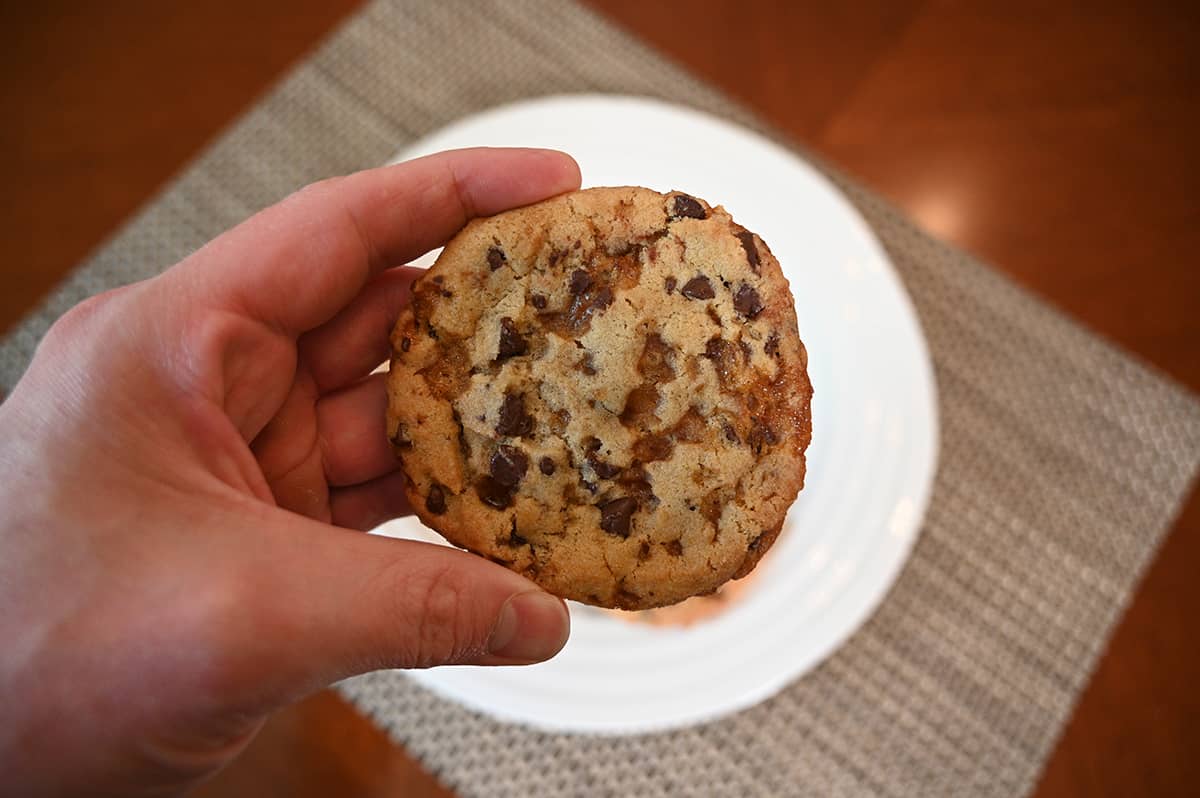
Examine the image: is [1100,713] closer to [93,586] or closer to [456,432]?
[456,432]

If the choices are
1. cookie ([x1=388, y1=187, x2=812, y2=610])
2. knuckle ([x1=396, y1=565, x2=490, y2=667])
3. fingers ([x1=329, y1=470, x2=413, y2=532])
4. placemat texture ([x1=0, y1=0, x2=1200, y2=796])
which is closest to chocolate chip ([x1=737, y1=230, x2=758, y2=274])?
cookie ([x1=388, y1=187, x2=812, y2=610])

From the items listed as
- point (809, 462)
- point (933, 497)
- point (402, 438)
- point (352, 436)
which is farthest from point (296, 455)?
point (933, 497)

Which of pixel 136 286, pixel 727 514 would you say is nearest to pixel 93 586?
pixel 136 286

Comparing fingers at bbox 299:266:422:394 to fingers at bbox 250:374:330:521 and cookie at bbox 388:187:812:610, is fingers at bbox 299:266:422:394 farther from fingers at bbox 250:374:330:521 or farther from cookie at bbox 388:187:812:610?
cookie at bbox 388:187:812:610

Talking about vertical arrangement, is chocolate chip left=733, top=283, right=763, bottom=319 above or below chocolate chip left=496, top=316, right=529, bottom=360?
above

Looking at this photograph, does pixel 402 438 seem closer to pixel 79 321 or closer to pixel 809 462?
pixel 79 321

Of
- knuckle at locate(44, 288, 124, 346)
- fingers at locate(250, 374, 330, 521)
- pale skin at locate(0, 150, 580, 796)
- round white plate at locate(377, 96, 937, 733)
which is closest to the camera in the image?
pale skin at locate(0, 150, 580, 796)

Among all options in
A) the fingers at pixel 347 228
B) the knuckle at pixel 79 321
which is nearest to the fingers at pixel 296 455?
the fingers at pixel 347 228
